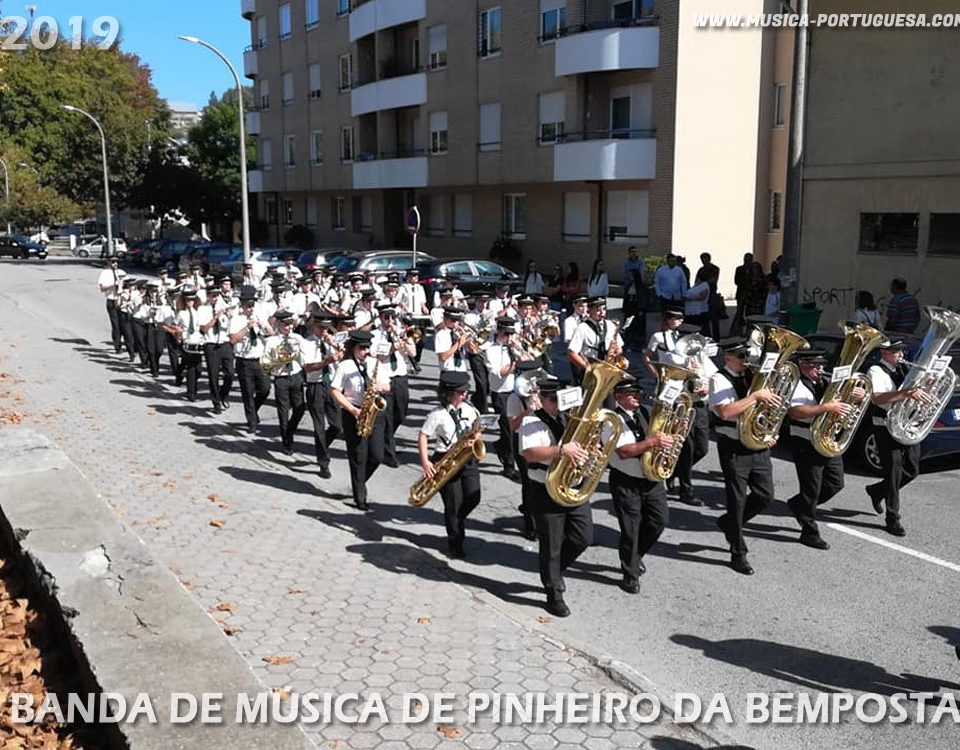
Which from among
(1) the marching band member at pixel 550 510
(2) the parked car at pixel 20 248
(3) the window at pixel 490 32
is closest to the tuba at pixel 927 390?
(1) the marching band member at pixel 550 510

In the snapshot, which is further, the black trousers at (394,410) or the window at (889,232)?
the window at (889,232)

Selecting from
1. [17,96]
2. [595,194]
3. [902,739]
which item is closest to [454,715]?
[902,739]

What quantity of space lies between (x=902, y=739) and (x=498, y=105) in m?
30.5

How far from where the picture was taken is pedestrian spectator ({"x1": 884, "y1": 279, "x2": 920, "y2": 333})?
589 inches

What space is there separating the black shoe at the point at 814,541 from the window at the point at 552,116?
78.1 ft

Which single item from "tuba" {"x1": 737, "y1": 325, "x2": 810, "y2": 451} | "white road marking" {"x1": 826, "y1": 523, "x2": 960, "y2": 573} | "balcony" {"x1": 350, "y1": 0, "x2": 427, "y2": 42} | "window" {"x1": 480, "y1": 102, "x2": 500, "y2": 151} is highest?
"balcony" {"x1": 350, "y1": 0, "x2": 427, "y2": 42}

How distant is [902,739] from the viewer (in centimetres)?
553

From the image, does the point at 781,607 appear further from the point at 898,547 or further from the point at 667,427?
the point at 898,547

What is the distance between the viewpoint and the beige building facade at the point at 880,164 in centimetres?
1839

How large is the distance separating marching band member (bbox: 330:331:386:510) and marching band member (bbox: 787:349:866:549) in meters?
3.94

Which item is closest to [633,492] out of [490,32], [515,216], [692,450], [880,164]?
[692,450]

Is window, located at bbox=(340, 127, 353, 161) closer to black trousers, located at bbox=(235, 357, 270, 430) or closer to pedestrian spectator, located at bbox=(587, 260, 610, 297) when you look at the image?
pedestrian spectator, located at bbox=(587, 260, 610, 297)

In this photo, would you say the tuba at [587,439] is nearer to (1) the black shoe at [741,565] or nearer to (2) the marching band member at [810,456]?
(1) the black shoe at [741,565]

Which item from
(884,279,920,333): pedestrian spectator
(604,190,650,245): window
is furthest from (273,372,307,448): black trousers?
(604,190,650,245): window
